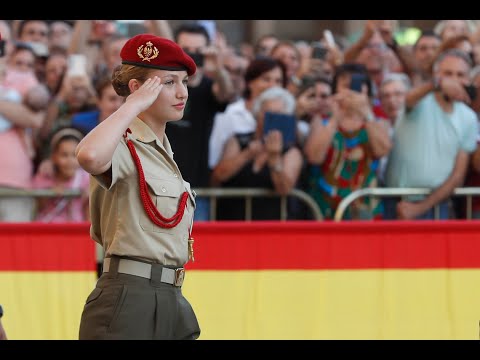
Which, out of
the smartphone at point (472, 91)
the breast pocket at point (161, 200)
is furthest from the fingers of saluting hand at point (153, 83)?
the smartphone at point (472, 91)

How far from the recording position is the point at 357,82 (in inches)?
300

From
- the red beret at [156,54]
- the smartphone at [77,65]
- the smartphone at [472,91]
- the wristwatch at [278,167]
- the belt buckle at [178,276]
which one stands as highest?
the smartphone at [77,65]

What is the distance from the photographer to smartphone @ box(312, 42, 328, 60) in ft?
26.4

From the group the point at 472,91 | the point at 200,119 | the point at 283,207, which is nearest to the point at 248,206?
the point at 283,207

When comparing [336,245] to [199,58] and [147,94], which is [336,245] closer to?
[199,58]

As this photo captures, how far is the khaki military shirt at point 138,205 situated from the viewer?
384 centimetres

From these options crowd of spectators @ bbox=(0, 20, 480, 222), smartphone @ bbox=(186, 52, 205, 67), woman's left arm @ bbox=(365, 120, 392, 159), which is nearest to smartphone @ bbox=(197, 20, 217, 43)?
crowd of spectators @ bbox=(0, 20, 480, 222)

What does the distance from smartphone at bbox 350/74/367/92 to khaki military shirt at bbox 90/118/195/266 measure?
378 cm

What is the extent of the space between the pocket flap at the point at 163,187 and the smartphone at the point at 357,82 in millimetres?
3807

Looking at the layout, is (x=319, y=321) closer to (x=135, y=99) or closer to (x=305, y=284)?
(x=305, y=284)

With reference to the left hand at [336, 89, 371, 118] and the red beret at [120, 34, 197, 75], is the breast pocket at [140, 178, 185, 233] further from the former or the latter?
the left hand at [336, 89, 371, 118]

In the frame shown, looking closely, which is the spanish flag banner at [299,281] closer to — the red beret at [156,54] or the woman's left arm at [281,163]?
the woman's left arm at [281,163]

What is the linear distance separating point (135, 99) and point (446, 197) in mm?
4088
